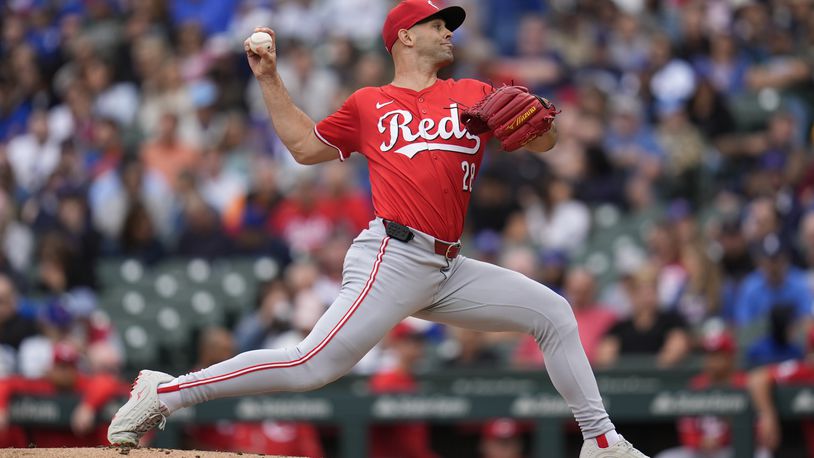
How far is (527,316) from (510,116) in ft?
2.52

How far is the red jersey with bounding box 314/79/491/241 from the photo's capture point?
4785 mm

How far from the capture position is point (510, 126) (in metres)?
4.71

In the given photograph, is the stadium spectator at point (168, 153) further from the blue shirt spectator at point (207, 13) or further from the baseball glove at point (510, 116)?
the baseball glove at point (510, 116)

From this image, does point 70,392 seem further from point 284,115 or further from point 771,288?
point 771,288

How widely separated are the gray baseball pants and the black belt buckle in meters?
0.02

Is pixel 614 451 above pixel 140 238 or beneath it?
beneath

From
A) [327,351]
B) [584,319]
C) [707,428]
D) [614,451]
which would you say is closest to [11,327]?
[584,319]

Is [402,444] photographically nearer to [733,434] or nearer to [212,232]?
[733,434]

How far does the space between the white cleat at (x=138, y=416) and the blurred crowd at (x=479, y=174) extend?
369 centimetres

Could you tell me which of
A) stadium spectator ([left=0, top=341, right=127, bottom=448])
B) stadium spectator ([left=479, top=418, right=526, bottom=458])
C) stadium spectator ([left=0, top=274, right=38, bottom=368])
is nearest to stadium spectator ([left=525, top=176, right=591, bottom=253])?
stadium spectator ([left=479, top=418, right=526, bottom=458])

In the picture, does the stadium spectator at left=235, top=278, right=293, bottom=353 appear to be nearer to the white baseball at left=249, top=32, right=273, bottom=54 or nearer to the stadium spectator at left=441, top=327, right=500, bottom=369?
the stadium spectator at left=441, top=327, right=500, bottom=369

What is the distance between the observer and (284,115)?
5004 millimetres

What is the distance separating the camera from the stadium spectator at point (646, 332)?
8164mm

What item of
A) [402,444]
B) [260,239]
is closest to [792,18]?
[260,239]
